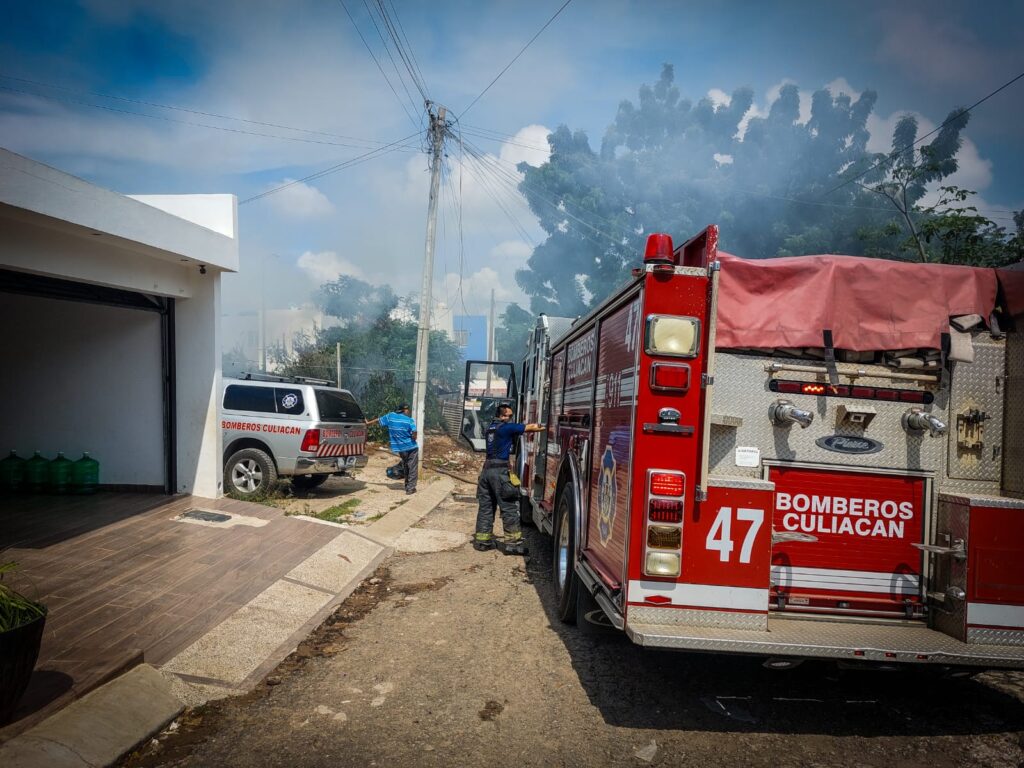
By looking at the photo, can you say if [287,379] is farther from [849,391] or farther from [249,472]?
[849,391]

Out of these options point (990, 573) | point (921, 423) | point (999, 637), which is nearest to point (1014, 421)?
point (921, 423)

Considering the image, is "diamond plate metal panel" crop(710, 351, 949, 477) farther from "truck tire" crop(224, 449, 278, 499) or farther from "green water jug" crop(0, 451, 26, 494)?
"green water jug" crop(0, 451, 26, 494)

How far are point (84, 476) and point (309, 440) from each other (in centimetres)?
301

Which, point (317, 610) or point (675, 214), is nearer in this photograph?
point (317, 610)

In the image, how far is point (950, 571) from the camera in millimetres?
3859

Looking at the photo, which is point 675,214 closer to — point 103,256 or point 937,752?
point 103,256

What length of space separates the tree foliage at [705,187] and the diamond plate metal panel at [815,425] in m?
16.7

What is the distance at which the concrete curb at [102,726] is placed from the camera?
296cm

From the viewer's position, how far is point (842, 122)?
24156 mm

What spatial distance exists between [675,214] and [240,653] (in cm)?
2293

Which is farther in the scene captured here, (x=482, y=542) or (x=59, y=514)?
(x=482, y=542)

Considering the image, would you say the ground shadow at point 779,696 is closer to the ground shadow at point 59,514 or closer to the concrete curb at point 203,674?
the concrete curb at point 203,674

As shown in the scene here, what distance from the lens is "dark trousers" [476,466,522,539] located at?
8141 mm

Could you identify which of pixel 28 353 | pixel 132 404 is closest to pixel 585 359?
pixel 132 404
